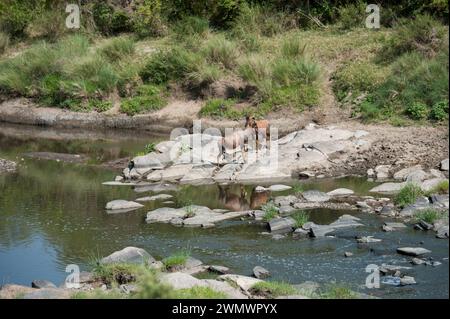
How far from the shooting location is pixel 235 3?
2991 centimetres

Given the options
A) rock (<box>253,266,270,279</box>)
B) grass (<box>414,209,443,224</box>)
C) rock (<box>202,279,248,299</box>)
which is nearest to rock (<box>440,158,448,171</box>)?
grass (<box>414,209,443,224</box>)

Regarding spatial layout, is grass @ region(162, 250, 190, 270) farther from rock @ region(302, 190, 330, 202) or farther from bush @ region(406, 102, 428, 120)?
bush @ region(406, 102, 428, 120)

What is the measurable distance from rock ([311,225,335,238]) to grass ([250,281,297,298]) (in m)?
2.97

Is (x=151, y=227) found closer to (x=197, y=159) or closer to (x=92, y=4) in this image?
(x=197, y=159)

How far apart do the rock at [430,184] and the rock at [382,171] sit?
5.64 feet

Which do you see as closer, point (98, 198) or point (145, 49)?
point (98, 198)

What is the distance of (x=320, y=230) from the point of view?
14180mm

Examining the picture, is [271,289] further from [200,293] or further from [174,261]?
[174,261]

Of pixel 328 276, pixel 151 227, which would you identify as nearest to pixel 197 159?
pixel 151 227

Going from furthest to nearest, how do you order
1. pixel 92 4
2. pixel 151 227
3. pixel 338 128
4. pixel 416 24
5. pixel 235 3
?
1. pixel 92 4
2. pixel 235 3
3. pixel 416 24
4. pixel 338 128
5. pixel 151 227

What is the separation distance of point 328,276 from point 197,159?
8.16 metres

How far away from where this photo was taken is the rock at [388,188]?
17.0 m

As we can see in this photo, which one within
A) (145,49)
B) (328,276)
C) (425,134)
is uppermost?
(145,49)
